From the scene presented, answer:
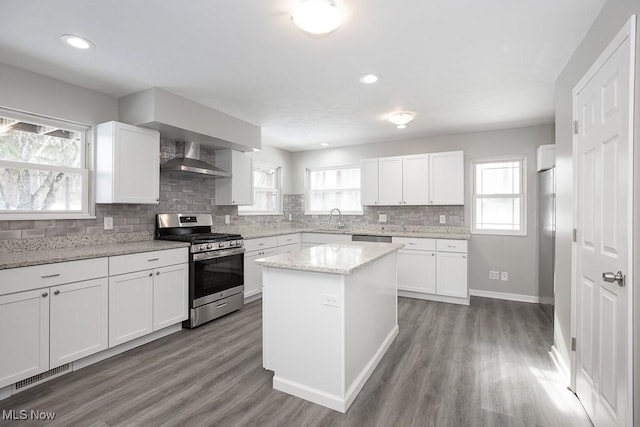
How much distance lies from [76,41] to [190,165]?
1.57 m

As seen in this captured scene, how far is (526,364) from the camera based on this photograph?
99.7 inches

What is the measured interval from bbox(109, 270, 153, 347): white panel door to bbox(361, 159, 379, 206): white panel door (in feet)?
10.9

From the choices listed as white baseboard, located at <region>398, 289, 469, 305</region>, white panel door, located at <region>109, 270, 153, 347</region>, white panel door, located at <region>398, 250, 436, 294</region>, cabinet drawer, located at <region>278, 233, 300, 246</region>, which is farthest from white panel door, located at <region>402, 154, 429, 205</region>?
white panel door, located at <region>109, 270, 153, 347</region>

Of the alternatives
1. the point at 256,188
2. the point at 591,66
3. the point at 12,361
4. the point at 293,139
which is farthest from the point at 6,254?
the point at 591,66

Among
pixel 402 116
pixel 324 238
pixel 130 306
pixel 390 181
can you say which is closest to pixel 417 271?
pixel 390 181

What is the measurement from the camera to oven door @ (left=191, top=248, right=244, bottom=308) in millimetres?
3332

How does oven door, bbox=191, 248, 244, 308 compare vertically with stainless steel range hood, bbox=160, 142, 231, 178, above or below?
below

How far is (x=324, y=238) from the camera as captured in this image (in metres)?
5.14

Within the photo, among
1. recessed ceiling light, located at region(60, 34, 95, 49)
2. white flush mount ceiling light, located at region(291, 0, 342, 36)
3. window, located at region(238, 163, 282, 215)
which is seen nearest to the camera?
white flush mount ceiling light, located at region(291, 0, 342, 36)

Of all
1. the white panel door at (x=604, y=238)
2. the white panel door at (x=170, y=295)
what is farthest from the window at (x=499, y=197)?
the white panel door at (x=170, y=295)

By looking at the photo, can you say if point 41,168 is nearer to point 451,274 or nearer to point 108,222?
point 108,222

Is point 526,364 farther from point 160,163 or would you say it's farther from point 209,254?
point 160,163

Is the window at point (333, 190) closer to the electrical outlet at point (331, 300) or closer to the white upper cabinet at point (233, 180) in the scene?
the white upper cabinet at point (233, 180)

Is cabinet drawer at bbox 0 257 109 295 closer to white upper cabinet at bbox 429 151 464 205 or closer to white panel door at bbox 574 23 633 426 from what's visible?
white panel door at bbox 574 23 633 426
